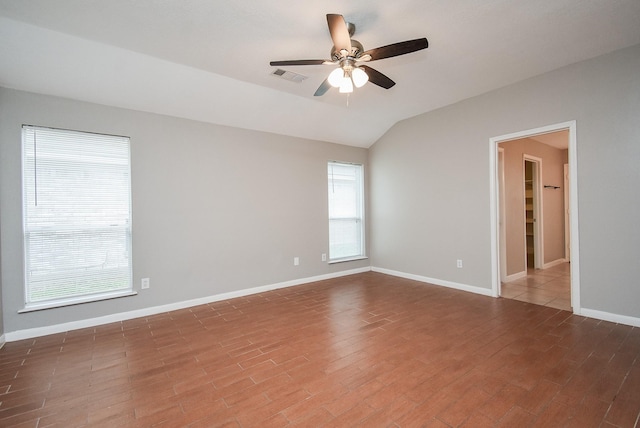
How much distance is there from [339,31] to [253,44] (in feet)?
3.48

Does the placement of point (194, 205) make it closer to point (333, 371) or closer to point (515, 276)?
point (333, 371)

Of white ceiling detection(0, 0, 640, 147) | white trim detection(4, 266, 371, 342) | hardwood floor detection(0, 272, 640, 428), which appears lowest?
hardwood floor detection(0, 272, 640, 428)

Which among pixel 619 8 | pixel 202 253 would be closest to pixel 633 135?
pixel 619 8

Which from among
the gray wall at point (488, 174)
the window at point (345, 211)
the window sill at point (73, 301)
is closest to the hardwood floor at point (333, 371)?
the window sill at point (73, 301)

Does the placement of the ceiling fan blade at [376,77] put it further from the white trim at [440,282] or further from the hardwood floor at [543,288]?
the hardwood floor at [543,288]

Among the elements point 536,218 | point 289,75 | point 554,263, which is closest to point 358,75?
point 289,75

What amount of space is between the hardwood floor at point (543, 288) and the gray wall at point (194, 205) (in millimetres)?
2969

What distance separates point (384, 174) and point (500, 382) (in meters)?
3.96

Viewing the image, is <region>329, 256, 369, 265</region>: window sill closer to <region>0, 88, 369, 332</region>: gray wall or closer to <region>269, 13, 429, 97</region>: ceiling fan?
<region>0, 88, 369, 332</region>: gray wall

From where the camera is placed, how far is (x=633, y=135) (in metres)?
2.84

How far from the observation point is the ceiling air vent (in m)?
3.13

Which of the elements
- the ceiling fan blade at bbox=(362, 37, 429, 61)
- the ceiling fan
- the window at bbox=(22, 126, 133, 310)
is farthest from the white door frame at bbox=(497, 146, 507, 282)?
the window at bbox=(22, 126, 133, 310)

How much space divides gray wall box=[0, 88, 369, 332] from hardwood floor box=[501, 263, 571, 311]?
297 cm

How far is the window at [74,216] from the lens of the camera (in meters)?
2.89
